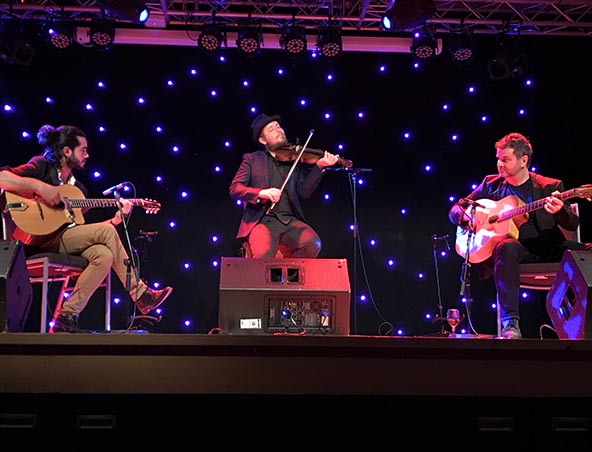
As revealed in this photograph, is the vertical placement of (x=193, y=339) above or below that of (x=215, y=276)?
below

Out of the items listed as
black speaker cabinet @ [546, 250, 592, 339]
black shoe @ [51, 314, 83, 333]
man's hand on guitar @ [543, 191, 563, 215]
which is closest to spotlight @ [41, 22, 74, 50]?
black shoe @ [51, 314, 83, 333]

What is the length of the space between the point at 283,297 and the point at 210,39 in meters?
2.33

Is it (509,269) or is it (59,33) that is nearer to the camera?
(509,269)

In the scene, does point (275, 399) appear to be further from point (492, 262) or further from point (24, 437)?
point (492, 262)

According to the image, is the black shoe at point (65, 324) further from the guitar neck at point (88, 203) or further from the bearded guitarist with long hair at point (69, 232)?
the guitar neck at point (88, 203)

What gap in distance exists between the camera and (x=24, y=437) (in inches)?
78.1

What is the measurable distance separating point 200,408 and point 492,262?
277cm

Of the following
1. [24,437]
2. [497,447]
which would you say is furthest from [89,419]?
[497,447]

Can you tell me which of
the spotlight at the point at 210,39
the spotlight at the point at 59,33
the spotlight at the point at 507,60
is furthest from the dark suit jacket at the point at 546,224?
the spotlight at the point at 59,33

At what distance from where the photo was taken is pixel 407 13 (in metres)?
4.75

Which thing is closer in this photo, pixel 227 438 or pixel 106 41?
pixel 227 438

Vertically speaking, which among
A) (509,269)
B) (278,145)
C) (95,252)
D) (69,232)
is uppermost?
(278,145)

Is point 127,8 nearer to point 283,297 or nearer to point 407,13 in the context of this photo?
point 407,13

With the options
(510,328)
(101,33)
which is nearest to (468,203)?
(510,328)
